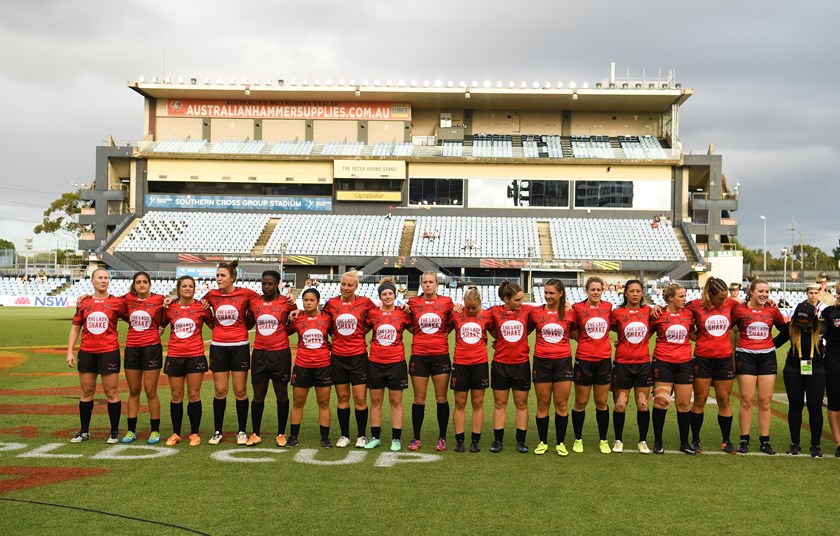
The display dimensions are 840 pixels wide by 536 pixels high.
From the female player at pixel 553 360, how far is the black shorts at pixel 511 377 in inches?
4.6

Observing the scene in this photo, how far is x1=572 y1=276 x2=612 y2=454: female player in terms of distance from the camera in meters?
7.89

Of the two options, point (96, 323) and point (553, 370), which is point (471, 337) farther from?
point (96, 323)

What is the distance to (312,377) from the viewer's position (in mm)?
8070

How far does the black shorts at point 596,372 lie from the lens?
7.90 m

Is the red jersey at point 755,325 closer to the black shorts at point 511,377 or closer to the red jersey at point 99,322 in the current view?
the black shorts at point 511,377

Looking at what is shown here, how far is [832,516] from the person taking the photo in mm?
5605

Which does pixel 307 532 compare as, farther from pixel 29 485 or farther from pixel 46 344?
pixel 46 344

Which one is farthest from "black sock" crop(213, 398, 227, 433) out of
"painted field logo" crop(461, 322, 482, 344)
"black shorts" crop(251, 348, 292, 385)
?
"painted field logo" crop(461, 322, 482, 344)

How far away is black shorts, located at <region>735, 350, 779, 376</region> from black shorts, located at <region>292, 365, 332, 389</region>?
437 centimetres

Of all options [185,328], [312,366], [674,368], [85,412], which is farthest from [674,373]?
[85,412]

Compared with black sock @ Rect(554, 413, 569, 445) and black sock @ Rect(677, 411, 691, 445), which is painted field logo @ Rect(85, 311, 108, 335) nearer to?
black sock @ Rect(554, 413, 569, 445)

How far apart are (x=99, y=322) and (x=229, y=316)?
4.58 ft

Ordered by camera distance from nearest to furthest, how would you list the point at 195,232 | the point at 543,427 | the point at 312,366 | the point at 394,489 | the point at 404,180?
the point at 394,489 → the point at 543,427 → the point at 312,366 → the point at 195,232 → the point at 404,180

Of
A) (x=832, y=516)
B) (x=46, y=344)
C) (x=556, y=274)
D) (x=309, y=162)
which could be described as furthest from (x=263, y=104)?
(x=832, y=516)
